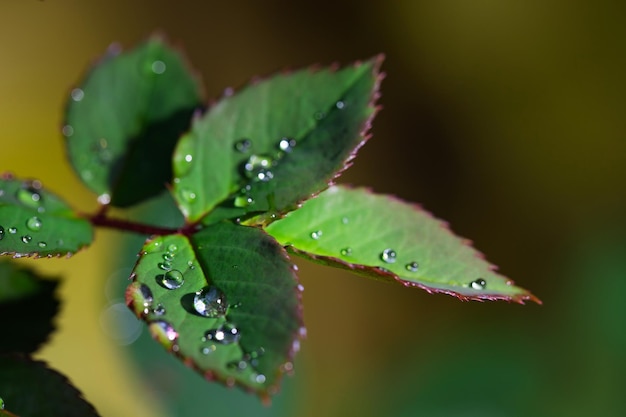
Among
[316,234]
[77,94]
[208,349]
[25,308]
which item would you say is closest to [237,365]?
[208,349]

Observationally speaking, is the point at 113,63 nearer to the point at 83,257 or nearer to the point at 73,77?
the point at 83,257

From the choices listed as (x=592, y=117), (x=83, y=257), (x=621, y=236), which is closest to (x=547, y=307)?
(x=621, y=236)

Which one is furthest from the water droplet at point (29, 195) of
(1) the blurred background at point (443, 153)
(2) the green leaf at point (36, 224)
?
(1) the blurred background at point (443, 153)

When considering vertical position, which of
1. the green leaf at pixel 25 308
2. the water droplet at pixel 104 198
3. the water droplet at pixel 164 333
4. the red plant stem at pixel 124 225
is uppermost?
the water droplet at pixel 164 333

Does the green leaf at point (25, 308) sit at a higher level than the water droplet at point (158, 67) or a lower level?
lower

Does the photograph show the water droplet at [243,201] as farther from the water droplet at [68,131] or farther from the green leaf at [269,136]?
the water droplet at [68,131]

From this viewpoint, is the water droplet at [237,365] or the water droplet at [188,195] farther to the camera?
the water droplet at [188,195]
